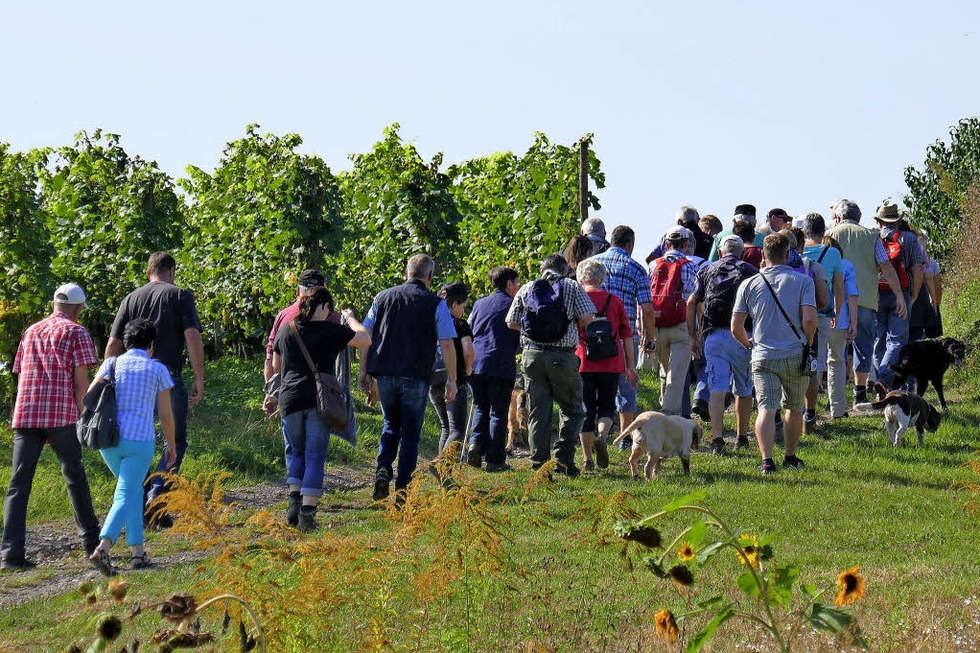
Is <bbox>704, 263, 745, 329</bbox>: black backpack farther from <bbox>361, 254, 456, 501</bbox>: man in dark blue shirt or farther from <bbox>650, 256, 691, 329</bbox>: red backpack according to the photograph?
<bbox>361, 254, 456, 501</bbox>: man in dark blue shirt

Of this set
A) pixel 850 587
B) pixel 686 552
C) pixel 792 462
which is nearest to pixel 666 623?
pixel 686 552

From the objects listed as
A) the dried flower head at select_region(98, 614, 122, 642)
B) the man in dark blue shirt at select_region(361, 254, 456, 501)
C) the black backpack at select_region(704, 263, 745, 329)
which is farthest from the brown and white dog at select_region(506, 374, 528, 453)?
the dried flower head at select_region(98, 614, 122, 642)

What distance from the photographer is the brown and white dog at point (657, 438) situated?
10352 mm

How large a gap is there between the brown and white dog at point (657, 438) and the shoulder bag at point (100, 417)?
3.95 m

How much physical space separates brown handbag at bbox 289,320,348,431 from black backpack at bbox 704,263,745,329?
3.50 metres

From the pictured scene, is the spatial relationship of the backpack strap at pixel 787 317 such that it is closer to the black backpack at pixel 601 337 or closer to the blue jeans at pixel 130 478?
the black backpack at pixel 601 337

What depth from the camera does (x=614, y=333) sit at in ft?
35.4

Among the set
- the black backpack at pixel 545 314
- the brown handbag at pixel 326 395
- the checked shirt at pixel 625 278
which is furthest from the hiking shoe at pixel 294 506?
the checked shirt at pixel 625 278

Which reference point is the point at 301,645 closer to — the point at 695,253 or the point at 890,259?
the point at 695,253

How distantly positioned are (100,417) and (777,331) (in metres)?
4.93

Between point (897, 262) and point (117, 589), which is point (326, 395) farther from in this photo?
point (897, 262)

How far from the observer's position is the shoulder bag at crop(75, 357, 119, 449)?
27.5 feet

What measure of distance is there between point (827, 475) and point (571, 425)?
2.00 meters

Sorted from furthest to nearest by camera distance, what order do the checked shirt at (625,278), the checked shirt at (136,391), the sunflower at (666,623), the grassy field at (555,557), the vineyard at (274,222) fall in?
the vineyard at (274,222) → the checked shirt at (625,278) → the checked shirt at (136,391) → the grassy field at (555,557) → the sunflower at (666,623)
